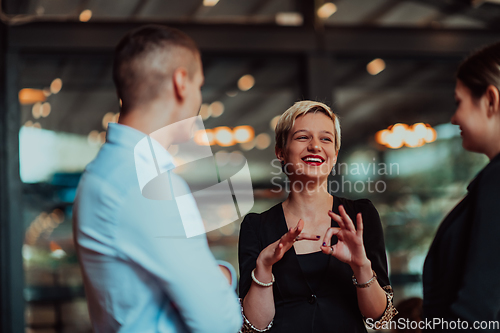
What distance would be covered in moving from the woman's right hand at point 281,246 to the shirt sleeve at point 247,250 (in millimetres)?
34

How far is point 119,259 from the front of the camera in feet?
2.95

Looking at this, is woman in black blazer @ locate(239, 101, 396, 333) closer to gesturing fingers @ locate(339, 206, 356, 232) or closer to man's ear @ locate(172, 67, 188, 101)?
gesturing fingers @ locate(339, 206, 356, 232)

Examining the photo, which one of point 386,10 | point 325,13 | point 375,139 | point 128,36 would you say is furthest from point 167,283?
point 386,10

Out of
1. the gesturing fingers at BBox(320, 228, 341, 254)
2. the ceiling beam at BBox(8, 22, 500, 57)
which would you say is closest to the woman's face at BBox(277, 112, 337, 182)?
the gesturing fingers at BBox(320, 228, 341, 254)

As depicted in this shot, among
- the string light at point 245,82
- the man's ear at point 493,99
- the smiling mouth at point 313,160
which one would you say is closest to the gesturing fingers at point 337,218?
the smiling mouth at point 313,160

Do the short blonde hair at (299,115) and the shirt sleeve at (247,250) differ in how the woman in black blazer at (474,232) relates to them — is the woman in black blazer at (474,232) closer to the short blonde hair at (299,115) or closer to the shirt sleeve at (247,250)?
the short blonde hair at (299,115)

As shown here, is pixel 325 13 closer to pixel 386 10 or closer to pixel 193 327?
pixel 386 10

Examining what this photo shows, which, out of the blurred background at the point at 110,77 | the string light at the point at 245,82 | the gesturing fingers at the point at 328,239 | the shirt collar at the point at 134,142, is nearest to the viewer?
the gesturing fingers at the point at 328,239

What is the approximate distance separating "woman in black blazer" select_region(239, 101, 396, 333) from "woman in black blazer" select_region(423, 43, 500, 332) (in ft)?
0.37

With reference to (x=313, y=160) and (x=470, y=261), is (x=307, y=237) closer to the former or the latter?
(x=313, y=160)

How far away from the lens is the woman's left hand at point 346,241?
805mm

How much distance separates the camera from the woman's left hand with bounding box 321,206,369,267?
80 centimetres

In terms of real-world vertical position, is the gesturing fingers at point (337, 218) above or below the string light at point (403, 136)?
below

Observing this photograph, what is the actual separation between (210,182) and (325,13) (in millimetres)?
2549
